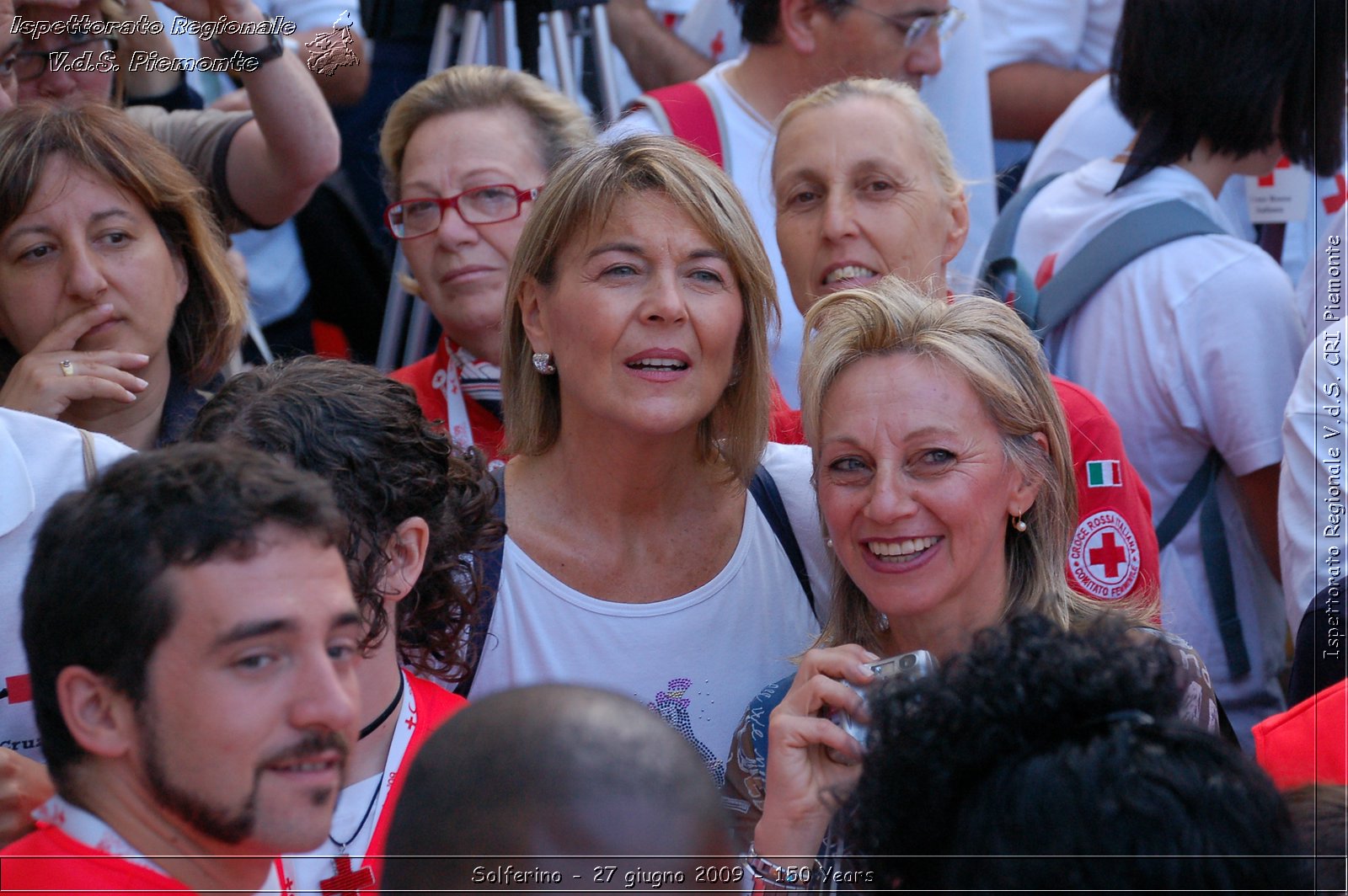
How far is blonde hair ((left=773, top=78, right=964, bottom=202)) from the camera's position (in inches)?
130

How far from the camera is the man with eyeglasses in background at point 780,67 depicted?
12.5ft

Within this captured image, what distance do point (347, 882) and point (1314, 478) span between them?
2002 mm

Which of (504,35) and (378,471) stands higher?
(504,35)

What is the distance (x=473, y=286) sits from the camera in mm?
3363

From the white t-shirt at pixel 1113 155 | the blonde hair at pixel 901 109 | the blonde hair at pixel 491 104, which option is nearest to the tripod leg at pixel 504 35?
the blonde hair at pixel 491 104

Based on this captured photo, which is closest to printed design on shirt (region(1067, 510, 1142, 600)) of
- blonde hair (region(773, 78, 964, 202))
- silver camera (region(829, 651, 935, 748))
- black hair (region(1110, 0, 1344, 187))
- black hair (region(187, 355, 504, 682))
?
silver camera (region(829, 651, 935, 748))

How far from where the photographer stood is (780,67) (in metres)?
3.92

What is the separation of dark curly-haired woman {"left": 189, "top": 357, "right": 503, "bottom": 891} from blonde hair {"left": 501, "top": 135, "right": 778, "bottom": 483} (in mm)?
422

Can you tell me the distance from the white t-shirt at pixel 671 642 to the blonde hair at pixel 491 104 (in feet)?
4.36

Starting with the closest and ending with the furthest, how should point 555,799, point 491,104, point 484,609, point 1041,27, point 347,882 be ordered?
point 555,799
point 347,882
point 484,609
point 491,104
point 1041,27

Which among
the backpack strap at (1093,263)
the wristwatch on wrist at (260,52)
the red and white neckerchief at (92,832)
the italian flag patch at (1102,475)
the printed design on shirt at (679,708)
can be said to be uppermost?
the wristwatch on wrist at (260,52)

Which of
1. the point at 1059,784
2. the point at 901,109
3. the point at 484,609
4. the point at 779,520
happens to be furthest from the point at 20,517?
the point at 901,109

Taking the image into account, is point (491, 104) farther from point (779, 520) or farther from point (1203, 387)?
point (1203, 387)

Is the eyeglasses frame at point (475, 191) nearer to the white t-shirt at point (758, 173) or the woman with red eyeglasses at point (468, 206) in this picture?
the woman with red eyeglasses at point (468, 206)
